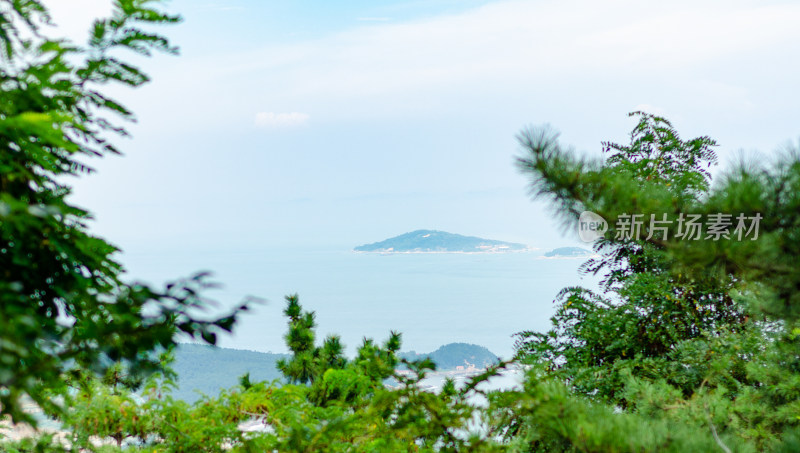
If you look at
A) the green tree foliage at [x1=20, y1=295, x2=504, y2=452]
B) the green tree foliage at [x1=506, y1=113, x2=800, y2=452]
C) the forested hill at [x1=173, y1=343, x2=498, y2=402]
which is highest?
the green tree foliage at [x1=506, y1=113, x2=800, y2=452]

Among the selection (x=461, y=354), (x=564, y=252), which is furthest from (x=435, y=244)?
(x=461, y=354)

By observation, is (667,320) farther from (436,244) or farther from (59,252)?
(436,244)

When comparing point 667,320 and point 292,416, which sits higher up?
point 667,320

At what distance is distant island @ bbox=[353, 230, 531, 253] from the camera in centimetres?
787

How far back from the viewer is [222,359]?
486cm

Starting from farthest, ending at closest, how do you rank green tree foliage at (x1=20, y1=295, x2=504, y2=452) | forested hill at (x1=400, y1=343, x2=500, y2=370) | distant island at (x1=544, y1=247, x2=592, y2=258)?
distant island at (x1=544, y1=247, x2=592, y2=258) < forested hill at (x1=400, y1=343, x2=500, y2=370) < green tree foliage at (x1=20, y1=295, x2=504, y2=452)

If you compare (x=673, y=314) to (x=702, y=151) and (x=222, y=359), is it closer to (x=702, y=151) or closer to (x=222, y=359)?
(x=702, y=151)

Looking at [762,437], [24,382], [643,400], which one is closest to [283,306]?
[643,400]

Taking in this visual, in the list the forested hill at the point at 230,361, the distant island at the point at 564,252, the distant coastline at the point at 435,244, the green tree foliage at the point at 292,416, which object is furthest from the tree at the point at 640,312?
the distant coastline at the point at 435,244

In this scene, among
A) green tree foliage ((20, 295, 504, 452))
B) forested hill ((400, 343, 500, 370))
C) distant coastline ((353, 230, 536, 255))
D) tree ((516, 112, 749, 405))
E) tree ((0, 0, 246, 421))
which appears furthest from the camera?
distant coastline ((353, 230, 536, 255))

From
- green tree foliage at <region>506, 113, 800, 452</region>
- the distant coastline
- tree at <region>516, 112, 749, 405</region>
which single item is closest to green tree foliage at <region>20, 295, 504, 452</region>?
green tree foliage at <region>506, 113, 800, 452</region>

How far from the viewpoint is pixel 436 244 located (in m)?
8.09

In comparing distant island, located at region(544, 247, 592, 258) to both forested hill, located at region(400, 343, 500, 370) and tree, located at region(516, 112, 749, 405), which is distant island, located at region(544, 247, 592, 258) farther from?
tree, located at region(516, 112, 749, 405)

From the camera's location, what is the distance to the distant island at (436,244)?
7.87 m
